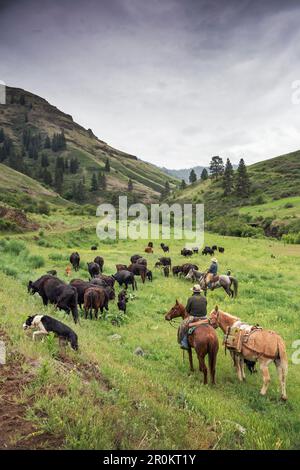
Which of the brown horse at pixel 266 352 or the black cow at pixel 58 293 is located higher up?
the black cow at pixel 58 293

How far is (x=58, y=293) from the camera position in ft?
49.4

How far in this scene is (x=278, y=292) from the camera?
24.6 m

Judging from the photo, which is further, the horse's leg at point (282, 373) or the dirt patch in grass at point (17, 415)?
the horse's leg at point (282, 373)

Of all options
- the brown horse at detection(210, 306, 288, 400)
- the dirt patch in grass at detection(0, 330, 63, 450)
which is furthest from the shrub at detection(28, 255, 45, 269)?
the dirt patch in grass at detection(0, 330, 63, 450)

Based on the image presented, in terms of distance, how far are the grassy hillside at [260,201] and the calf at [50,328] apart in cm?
6383

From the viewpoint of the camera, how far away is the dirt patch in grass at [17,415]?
17.1ft

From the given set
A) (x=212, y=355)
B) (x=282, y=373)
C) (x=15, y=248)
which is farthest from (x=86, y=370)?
(x=15, y=248)

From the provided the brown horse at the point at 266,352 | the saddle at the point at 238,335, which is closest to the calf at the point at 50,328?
the saddle at the point at 238,335

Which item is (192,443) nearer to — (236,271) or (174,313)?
(174,313)

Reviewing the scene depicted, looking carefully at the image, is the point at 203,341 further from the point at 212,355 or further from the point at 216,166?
the point at 216,166

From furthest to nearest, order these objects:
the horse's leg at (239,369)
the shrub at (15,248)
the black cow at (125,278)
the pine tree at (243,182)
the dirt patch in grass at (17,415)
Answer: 1. the pine tree at (243,182)
2. the shrub at (15,248)
3. the black cow at (125,278)
4. the horse's leg at (239,369)
5. the dirt patch in grass at (17,415)

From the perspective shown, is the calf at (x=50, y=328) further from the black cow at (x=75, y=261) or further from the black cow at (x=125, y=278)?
the black cow at (x=75, y=261)

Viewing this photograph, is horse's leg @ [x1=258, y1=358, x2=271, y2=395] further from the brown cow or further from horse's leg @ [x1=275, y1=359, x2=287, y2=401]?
the brown cow

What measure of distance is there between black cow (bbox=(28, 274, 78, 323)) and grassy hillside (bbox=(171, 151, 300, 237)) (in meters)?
59.5
